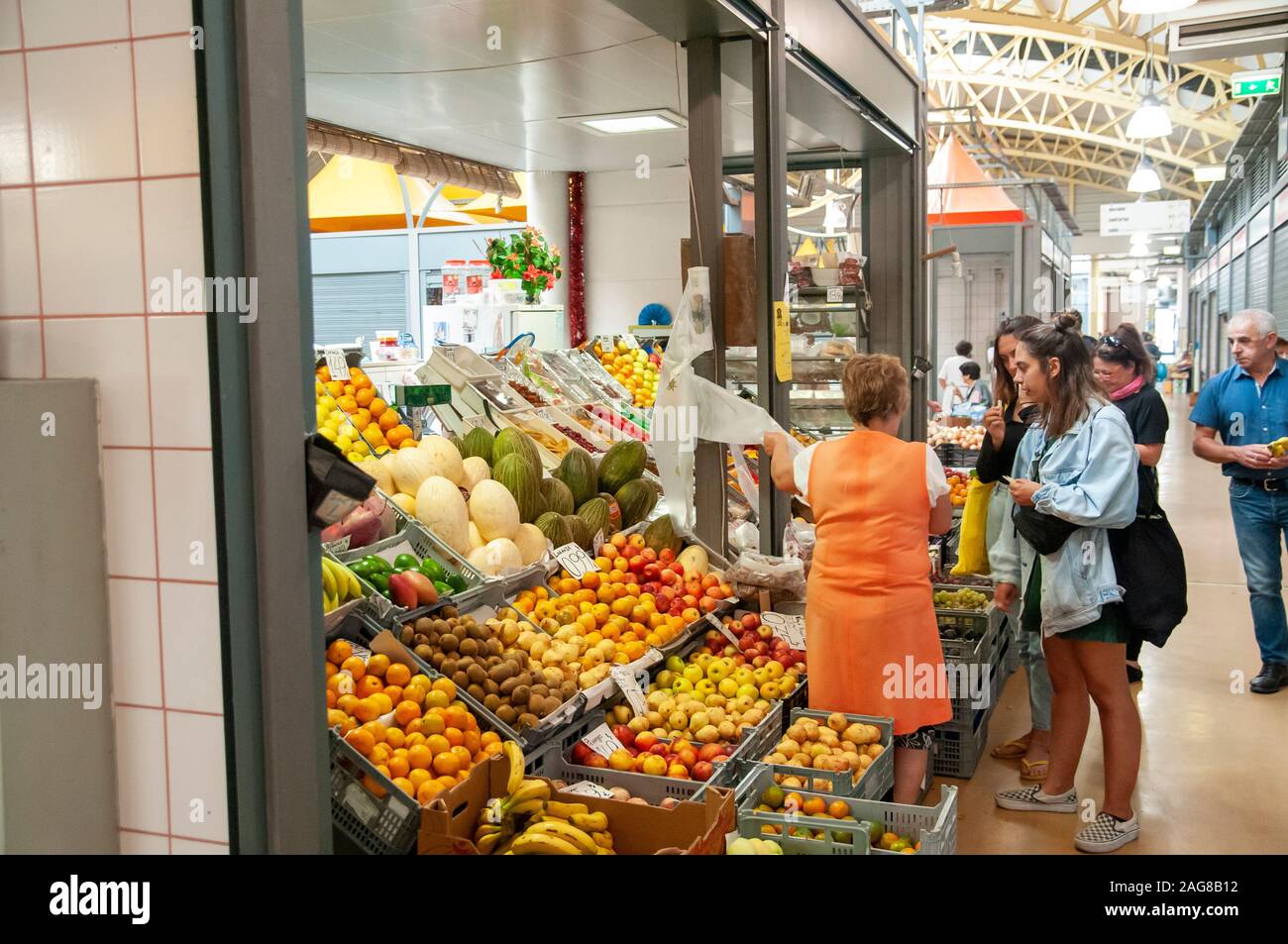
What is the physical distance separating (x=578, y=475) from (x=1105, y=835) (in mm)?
2637

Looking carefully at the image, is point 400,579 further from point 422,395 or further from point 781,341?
point 781,341

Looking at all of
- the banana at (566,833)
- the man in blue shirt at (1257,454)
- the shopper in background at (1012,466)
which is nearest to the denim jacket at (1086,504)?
the shopper in background at (1012,466)

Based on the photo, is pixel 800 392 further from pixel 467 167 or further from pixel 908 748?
pixel 908 748

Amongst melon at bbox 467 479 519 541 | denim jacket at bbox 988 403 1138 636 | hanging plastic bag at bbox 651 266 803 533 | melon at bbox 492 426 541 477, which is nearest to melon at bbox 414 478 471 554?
melon at bbox 467 479 519 541

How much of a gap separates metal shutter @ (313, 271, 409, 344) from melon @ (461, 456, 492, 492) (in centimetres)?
1464

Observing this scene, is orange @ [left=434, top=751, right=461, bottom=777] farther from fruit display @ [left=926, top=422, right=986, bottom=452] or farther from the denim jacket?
fruit display @ [left=926, top=422, right=986, bottom=452]

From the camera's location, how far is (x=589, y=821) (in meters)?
2.79

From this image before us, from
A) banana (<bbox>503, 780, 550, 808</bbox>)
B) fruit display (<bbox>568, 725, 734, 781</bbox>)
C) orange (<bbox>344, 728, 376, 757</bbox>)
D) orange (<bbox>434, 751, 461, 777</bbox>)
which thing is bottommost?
fruit display (<bbox>568, 725, 734, 781</bbox>)

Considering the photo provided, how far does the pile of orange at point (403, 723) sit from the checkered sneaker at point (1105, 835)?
2.22m

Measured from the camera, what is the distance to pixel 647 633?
4.11 metres

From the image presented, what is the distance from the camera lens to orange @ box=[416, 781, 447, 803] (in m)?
2.65

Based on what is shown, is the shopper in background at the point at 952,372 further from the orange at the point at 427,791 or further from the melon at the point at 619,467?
the orange at the point at 427,791

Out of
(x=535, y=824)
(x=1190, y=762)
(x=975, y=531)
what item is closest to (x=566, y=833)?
(x=535, y=824)
